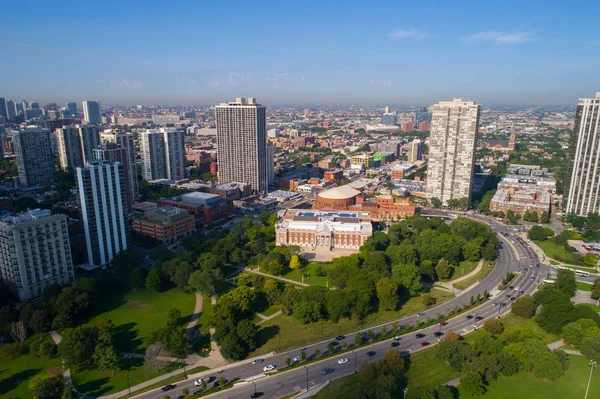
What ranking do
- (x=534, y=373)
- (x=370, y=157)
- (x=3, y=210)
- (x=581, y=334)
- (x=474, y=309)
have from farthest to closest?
(x=370, y=157)
(x=3, y=210)
(x=474, y=309)
(x=581, y=334)
(x=534, y=373)

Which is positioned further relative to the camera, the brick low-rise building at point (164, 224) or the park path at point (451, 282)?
the brick low-rise building at point (164, 224)

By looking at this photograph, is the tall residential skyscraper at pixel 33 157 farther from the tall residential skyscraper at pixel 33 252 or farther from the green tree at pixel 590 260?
the green tree at pixel 590 260

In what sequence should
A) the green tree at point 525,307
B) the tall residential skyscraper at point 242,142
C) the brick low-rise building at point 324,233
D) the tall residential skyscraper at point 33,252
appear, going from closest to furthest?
the green tree at point 525,307, the tall residential skyscraper at point 33,252, the brick low-rise building at point 324,233, the tall residential skyscraper at point 242,142

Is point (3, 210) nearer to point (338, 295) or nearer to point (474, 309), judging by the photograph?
point (338, 295)

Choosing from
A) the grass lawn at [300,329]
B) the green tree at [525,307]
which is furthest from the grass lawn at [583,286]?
the grass lawn at [300,329]

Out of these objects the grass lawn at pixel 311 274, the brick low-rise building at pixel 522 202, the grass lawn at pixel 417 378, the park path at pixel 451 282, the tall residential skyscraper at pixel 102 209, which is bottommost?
the park path at pixel 451 282

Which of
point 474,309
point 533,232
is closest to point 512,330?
point 474,309

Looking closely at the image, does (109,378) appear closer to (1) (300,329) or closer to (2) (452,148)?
(1) (300,329)

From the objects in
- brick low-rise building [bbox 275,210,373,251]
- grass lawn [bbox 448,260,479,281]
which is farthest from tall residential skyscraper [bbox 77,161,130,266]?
grass lawn [bbox 448,260,479,281]
